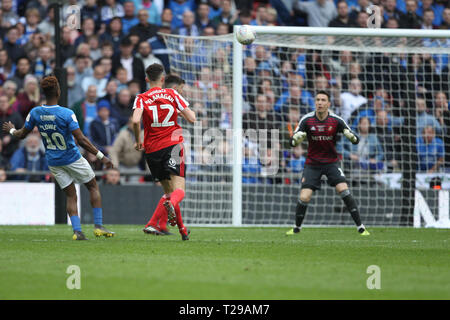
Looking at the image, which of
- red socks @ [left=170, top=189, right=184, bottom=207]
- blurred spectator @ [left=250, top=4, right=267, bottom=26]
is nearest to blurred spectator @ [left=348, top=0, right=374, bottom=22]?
blurred spectator @ [left=250, top=4, right=267, bottom=26]

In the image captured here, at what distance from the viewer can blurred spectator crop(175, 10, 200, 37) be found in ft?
59.1

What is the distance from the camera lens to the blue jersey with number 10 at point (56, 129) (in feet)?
31.4

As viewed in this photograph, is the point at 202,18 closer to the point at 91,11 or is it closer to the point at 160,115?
the point at 91,11

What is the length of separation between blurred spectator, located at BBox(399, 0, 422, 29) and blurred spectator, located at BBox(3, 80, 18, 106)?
9.25m

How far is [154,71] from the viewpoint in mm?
9859

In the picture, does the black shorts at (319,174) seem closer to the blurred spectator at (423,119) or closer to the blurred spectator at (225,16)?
the blurred spectator at (423,119)

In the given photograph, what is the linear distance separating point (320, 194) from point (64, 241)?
6.68 metres

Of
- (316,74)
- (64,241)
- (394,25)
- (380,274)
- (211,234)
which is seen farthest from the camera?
(394,25)

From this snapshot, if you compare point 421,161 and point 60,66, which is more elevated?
point 60,66

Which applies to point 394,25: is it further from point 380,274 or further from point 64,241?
point 380,274

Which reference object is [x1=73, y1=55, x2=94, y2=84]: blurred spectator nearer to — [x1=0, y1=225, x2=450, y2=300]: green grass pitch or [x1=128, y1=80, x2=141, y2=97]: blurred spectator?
[x1=128, y1=80, x2=141, y2=97]: blurred spectator

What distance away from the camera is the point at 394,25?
60.7 ft
